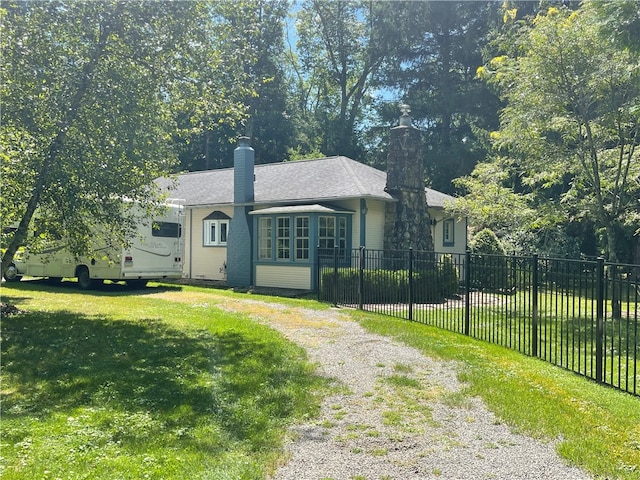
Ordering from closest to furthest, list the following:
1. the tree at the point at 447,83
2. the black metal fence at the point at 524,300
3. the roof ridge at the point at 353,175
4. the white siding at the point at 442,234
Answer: the black metal fence at the point at 524,300
the roof ridge at the point at 353,175
the white siding at the point at 442,234
the tree at the point at 447,83

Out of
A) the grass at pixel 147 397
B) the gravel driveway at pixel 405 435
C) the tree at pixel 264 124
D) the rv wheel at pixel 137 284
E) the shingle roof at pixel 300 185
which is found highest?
the tree at pixel 264 124

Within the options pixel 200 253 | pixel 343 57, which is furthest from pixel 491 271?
pixel 343 57

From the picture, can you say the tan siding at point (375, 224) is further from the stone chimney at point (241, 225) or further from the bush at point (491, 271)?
the bush at point (491, 271)

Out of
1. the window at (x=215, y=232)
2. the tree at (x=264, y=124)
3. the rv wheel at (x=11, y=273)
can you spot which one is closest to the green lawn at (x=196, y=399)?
the rv wheel at (x=11, y=273)

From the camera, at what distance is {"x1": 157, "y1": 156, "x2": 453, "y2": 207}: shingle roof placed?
1786cm

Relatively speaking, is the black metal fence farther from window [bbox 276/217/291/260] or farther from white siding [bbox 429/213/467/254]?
white siding [bbox 429/213/467/254]

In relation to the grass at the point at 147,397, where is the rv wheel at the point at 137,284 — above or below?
above

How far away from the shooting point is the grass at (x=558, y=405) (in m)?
4.46

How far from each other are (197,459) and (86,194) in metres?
6.45

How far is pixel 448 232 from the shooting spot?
2272 centimetres

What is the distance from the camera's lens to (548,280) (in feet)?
26.4

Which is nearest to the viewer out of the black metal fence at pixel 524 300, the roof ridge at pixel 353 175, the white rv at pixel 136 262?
the black metal fence at pixel 524 300

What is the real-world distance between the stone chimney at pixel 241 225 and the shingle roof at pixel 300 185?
497 millimetres

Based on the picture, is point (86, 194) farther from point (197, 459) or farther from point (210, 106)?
point (197, 459)
